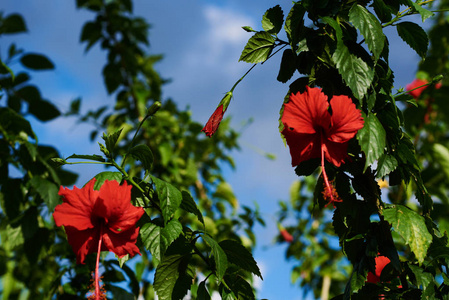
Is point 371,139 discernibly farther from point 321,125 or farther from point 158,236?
point 158,236

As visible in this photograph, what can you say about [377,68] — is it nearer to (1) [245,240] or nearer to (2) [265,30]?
(2) [265,30]

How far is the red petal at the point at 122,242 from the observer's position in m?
0.91

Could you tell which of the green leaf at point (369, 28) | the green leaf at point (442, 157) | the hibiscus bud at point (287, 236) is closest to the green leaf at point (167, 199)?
the green leaf at point (369, 28)

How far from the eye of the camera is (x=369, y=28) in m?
0.86

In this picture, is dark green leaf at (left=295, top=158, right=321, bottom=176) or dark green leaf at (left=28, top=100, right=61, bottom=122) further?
dark green leaf at (left=28, top=100, right=61, bottom=122)

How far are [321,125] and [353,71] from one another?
117 millimetres

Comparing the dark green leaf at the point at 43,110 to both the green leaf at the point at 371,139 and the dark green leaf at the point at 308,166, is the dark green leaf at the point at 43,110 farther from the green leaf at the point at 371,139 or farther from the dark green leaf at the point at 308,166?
the green leaf at the point at 371,139

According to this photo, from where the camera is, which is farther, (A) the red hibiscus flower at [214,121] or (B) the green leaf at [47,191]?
(B) the green leaf at [47,191]

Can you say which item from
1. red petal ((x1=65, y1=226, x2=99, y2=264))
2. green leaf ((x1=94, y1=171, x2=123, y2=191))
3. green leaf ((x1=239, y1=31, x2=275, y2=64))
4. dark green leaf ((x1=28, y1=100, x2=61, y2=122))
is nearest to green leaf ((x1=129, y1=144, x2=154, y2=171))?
green leaf ((x1=94, y1=171, x2=123, y2=191))

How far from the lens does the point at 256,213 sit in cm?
254

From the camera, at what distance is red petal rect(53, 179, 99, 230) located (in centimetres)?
88

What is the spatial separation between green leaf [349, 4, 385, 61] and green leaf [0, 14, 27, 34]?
1.74 metres

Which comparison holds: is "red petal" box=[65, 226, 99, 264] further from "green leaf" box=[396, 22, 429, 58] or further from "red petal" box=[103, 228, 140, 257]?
"green leaf" box=[396, 22, 429, 58]

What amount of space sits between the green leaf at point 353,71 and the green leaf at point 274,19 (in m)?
0.16
